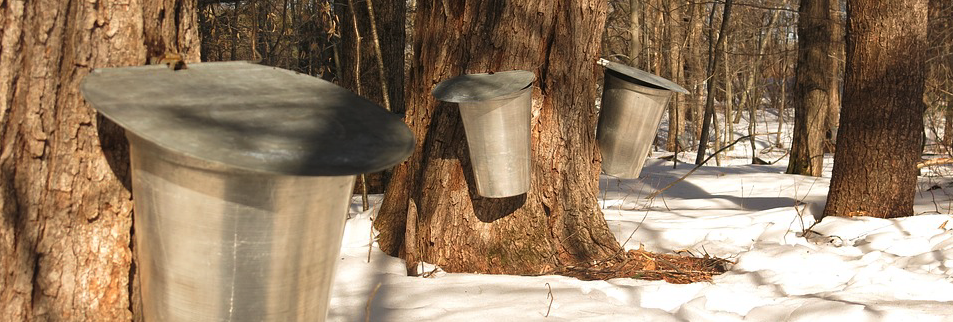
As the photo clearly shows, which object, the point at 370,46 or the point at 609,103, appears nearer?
the point at 609,103

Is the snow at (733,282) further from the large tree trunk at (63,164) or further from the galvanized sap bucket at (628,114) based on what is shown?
the large tree trunk at (63,164)

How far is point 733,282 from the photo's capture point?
318 cm

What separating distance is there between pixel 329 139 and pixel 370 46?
4.67 metres

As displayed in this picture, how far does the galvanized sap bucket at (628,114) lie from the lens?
Answer: 120 inches

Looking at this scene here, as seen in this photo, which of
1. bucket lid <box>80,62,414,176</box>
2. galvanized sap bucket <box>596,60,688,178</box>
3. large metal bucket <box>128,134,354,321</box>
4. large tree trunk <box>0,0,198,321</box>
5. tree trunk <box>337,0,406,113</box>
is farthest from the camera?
tree trunk <box>337,0,406,113</box>

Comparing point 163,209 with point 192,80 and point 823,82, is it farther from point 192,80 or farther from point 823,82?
point 823,82

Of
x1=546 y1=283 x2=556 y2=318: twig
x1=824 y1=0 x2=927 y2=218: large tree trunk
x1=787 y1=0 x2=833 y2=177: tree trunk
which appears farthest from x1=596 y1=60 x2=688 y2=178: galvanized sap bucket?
x1=787 y1=0 x2=833 y2=177: tree trunk

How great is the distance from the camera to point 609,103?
124 inches

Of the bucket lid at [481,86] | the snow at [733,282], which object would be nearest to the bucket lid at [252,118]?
the bucket lid at [481,86]

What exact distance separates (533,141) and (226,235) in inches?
76.3

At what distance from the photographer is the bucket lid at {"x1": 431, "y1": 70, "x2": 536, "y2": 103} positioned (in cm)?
260

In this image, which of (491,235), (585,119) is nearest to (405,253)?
(491,235)

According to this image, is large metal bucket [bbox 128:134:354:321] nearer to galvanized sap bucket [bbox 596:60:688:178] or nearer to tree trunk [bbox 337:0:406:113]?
galvanized sap bucket [bbox 596:60:688:178]

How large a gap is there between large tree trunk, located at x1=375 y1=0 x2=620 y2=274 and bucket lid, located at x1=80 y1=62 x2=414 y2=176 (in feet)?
5.42
